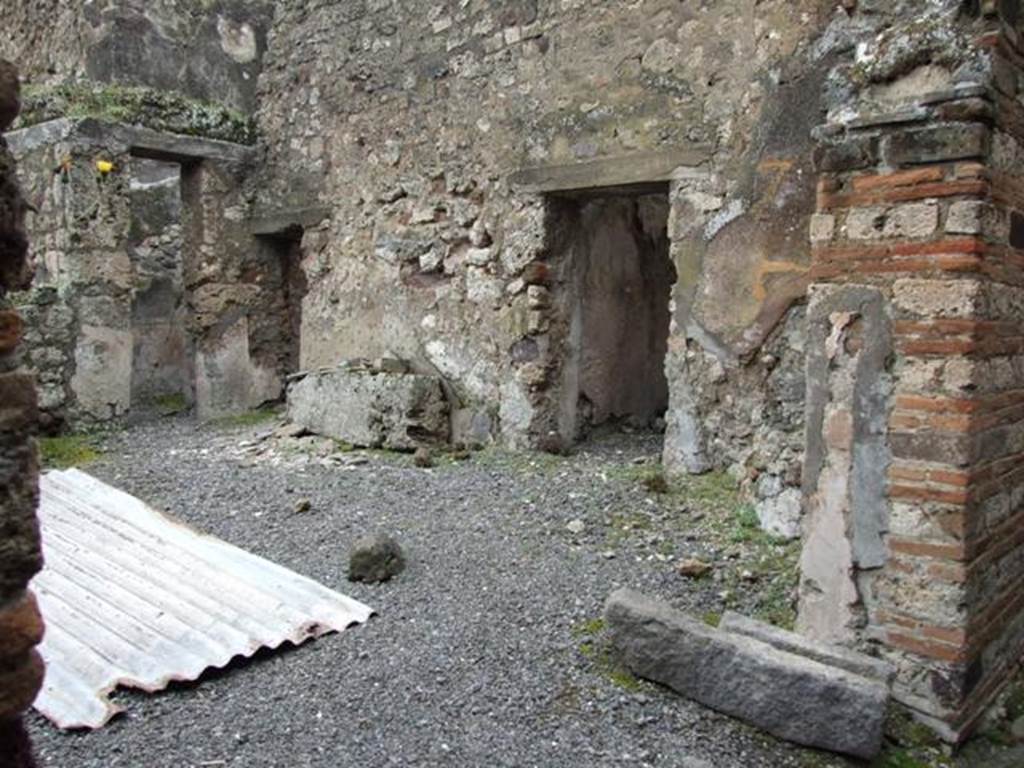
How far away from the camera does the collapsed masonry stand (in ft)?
9.43

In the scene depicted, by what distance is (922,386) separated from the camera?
2.87 meters

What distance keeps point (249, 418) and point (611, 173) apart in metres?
4.22

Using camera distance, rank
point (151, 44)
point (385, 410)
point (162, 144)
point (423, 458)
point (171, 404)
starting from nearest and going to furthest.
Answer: point (423, 458)
point (385, 410)
point (162, 144)
point (151, 44)
point (171, 404)

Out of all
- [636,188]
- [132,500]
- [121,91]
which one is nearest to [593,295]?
[636,188]

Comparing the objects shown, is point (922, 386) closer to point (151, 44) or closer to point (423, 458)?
point (423, 458)

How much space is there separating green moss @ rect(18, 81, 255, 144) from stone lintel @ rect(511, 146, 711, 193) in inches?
135

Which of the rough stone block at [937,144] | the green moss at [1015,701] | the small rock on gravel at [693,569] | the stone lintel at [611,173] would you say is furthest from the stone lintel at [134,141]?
the green moss at [1015,701]

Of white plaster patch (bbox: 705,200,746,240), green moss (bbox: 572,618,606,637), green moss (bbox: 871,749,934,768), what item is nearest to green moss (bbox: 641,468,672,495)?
white plaster patch (bbox: 705,200,746,240)

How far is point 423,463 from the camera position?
19.0ft

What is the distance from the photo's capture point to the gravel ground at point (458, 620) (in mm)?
2650

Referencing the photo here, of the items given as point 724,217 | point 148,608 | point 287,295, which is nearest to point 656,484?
point 724,217

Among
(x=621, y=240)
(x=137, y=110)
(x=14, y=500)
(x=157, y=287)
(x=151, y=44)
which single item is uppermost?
(x=151, y=44)

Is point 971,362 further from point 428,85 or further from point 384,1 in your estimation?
point 384,1

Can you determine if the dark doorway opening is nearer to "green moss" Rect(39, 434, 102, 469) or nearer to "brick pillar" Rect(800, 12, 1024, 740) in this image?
"green moss" Rect(39, 434, 102, 469)
